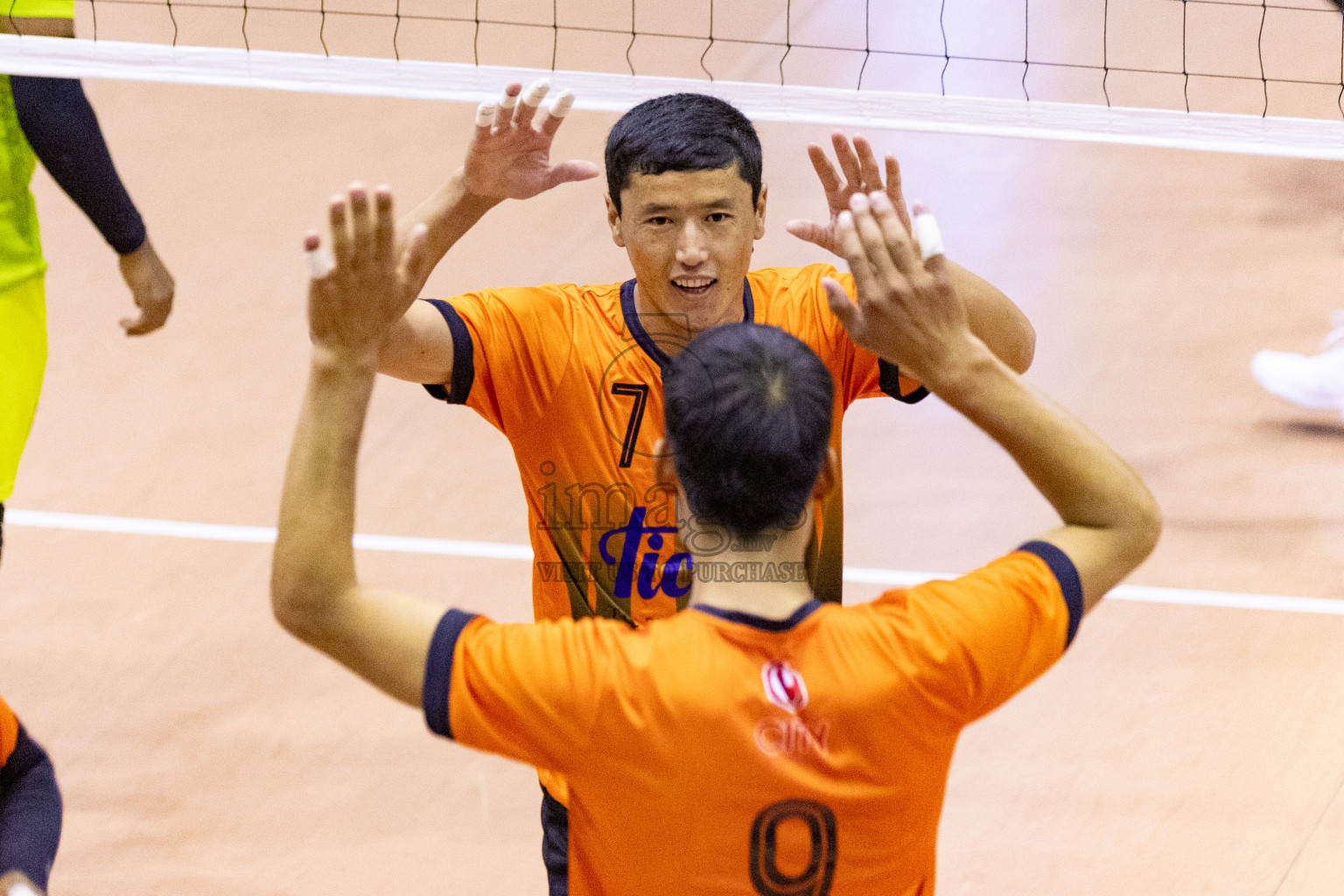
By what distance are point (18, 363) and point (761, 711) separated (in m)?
2.54

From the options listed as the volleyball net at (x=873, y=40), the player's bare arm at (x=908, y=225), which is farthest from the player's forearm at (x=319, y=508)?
the volleyball net at (x=873, y=40)

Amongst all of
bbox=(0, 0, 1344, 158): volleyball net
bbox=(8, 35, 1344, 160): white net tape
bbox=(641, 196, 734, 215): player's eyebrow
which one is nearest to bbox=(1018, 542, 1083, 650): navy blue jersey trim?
bbox=(641, 196, 734, 215): player's eyebrow

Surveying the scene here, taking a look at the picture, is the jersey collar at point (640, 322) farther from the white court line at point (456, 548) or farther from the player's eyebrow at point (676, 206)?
the white court line at point (456, 548)

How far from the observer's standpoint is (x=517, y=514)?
5.54 meters

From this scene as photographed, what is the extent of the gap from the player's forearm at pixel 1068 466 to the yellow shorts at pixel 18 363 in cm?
257

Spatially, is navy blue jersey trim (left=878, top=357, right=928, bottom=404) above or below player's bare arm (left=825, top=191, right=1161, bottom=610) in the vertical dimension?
below

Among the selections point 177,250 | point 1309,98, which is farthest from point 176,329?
point 1309,98

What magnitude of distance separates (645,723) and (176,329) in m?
5.50

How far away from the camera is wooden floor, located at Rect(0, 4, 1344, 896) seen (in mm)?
4125

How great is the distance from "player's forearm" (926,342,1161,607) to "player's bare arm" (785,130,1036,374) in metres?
0.65

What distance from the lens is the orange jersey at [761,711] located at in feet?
5.87

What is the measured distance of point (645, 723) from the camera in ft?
5.87

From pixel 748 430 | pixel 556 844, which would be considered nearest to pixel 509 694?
pixel 748 430

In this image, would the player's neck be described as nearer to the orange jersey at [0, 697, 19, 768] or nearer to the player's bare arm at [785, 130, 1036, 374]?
the player's bare arm at [785, 130, 1036, 374]
